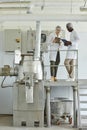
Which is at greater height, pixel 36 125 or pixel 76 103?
pixel 76 103

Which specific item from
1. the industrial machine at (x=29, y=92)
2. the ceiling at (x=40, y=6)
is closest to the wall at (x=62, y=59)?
the ceiling at (x=40, y=6)

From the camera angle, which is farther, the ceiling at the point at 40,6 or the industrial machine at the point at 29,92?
the ceiling at the point at 40,6

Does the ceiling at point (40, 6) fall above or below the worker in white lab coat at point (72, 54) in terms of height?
above

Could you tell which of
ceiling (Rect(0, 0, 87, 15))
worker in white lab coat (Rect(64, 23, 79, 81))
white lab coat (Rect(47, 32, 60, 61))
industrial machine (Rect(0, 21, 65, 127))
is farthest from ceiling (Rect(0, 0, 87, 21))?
industrial machine (Rect(0, 21, 65, 127))

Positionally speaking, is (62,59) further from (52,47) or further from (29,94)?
(29,94)

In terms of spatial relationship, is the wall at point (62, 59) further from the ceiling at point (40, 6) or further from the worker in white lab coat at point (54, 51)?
the worker in white lab coat at point (54, 51)

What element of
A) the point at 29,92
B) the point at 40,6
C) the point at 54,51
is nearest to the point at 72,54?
the point at 54,51

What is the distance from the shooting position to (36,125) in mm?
7309

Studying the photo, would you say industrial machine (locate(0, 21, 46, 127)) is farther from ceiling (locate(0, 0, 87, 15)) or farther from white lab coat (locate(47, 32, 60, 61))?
ceiling (locate(0, 0, 87, 15))

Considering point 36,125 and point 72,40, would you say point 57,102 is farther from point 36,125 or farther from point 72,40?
point 72,40

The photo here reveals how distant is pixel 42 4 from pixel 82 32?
5.03 feet

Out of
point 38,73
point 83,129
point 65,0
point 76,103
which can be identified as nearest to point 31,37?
point 65,0

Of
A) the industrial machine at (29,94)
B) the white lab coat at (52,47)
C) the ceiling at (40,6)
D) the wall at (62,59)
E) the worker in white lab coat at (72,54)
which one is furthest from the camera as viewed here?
the wall at (62,59)

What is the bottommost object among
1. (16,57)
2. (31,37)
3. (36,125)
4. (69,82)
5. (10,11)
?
(36,125)
